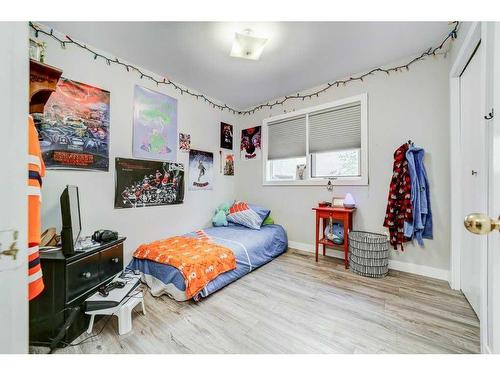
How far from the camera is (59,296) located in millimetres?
1365

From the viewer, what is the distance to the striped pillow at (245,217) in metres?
3.11

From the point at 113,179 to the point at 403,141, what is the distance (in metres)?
3.37

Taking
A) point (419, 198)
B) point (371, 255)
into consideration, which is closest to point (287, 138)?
point (419, 198)

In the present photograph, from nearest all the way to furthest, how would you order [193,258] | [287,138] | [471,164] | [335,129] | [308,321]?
[308,321] → [471,164] → [193,258] → [335,129] → [287,138]

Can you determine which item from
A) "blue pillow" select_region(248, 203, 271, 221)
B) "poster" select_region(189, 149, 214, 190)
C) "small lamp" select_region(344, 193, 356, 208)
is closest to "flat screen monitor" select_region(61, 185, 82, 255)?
"poster" select_region(189, 149, 214, 190)

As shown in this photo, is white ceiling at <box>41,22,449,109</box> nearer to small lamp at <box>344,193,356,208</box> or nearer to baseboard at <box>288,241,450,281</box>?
small lamp at <box>344,193,356,208</box>

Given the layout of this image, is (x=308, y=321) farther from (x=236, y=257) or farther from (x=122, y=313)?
(x=122, y=313)

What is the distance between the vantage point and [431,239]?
2.21 m

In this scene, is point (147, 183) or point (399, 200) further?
point (147, 183)

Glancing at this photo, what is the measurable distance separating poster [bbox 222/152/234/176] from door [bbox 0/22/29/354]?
10.5ft

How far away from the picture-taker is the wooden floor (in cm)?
130

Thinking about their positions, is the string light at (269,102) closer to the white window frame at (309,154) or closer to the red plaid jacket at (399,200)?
the white window frame at (309,154)

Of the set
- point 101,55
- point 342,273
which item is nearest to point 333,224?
point 342,273

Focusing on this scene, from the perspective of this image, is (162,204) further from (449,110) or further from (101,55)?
(449,110)
